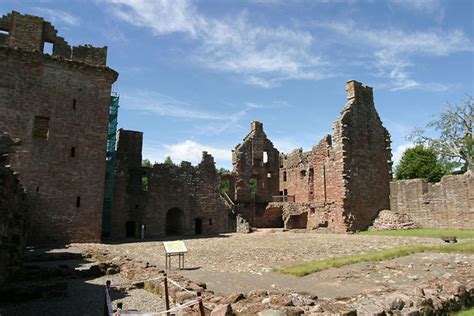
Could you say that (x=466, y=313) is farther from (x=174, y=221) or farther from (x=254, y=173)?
(x=254, y=173)

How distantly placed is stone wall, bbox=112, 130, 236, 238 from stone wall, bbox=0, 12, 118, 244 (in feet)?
17.7

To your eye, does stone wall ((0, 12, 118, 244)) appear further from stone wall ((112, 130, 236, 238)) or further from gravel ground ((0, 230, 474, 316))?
gravel ground ((0, 230, 474, 316))

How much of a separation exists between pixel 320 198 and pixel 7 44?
24.0 metres

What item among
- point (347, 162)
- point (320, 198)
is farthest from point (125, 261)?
point (320, 198)

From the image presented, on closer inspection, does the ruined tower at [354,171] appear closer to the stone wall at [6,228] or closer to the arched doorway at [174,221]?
the arched doorway at [174,221]

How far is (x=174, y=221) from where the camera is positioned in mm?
29344

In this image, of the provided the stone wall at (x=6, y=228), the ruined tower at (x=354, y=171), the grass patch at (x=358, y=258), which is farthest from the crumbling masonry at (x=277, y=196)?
the stone wall at (x=6, y=228)

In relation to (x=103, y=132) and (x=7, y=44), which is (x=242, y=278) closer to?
(x=103, y=132)

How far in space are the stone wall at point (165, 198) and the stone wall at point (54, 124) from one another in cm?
540

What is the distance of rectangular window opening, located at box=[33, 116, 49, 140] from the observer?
1978 cm

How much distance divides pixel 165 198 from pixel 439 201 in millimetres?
18319

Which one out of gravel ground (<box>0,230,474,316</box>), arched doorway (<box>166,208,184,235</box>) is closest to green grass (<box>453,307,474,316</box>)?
gravel ground (<box>0,230,474,316</box>)

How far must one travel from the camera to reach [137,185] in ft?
87.6

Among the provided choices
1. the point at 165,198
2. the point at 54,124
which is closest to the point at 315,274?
the point at 54,124
